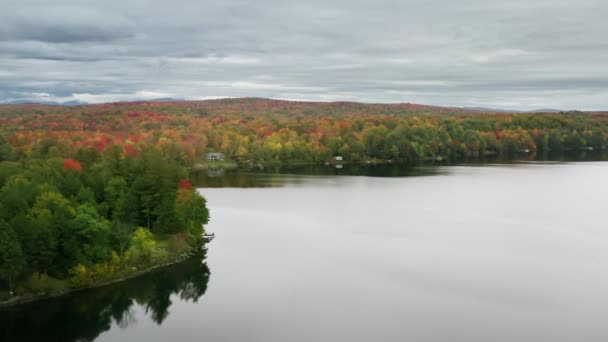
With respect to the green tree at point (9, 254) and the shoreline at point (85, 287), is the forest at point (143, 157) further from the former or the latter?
the shoreline at point (85, 287)

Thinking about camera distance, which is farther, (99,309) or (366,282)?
(366,282)

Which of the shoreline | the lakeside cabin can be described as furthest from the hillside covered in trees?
the shoreline

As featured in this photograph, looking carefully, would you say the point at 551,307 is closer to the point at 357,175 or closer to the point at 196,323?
the point at 196,323

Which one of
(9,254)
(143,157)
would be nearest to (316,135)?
(143,157)

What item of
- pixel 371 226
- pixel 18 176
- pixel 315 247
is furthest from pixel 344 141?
pixel 18 176

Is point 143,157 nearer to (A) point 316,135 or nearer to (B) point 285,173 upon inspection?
(B) point 285,173

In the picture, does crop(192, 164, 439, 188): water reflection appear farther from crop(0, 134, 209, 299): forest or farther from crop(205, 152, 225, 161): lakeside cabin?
crop(0, 134, 209, 299): forest

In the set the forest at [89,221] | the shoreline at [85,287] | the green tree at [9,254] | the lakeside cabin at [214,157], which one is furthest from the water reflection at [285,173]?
the green tree at [9,254]
